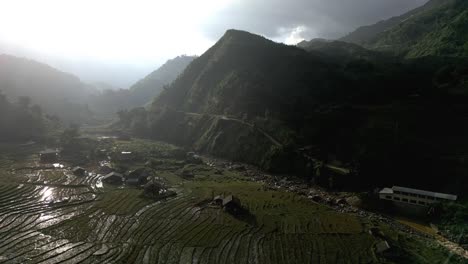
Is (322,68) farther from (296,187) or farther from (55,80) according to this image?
(55,80)

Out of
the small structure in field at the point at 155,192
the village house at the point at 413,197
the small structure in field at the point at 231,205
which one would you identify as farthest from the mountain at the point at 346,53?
the small structure in field at the point at 231,205

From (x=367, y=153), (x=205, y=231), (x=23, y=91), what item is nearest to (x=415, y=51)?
(x=367, y=153)

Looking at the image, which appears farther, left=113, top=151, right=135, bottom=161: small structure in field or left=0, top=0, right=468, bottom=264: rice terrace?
left=113, top=151, right=135, bottom=161: small structure in field

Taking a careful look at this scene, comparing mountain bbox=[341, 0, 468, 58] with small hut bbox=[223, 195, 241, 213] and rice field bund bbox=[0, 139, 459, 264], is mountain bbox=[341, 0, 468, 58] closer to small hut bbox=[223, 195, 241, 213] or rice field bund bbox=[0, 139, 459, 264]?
rice field bund bbox=[0, 139, 459, 264]

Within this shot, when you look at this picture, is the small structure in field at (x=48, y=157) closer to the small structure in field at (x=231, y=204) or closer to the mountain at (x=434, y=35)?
the small structure in field at (x=231, y=204)

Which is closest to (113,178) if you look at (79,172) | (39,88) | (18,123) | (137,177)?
(137,177)

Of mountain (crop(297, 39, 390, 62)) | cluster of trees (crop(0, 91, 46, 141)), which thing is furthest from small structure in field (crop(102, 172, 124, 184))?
mountain (crop(297, 39, 390, 62))
